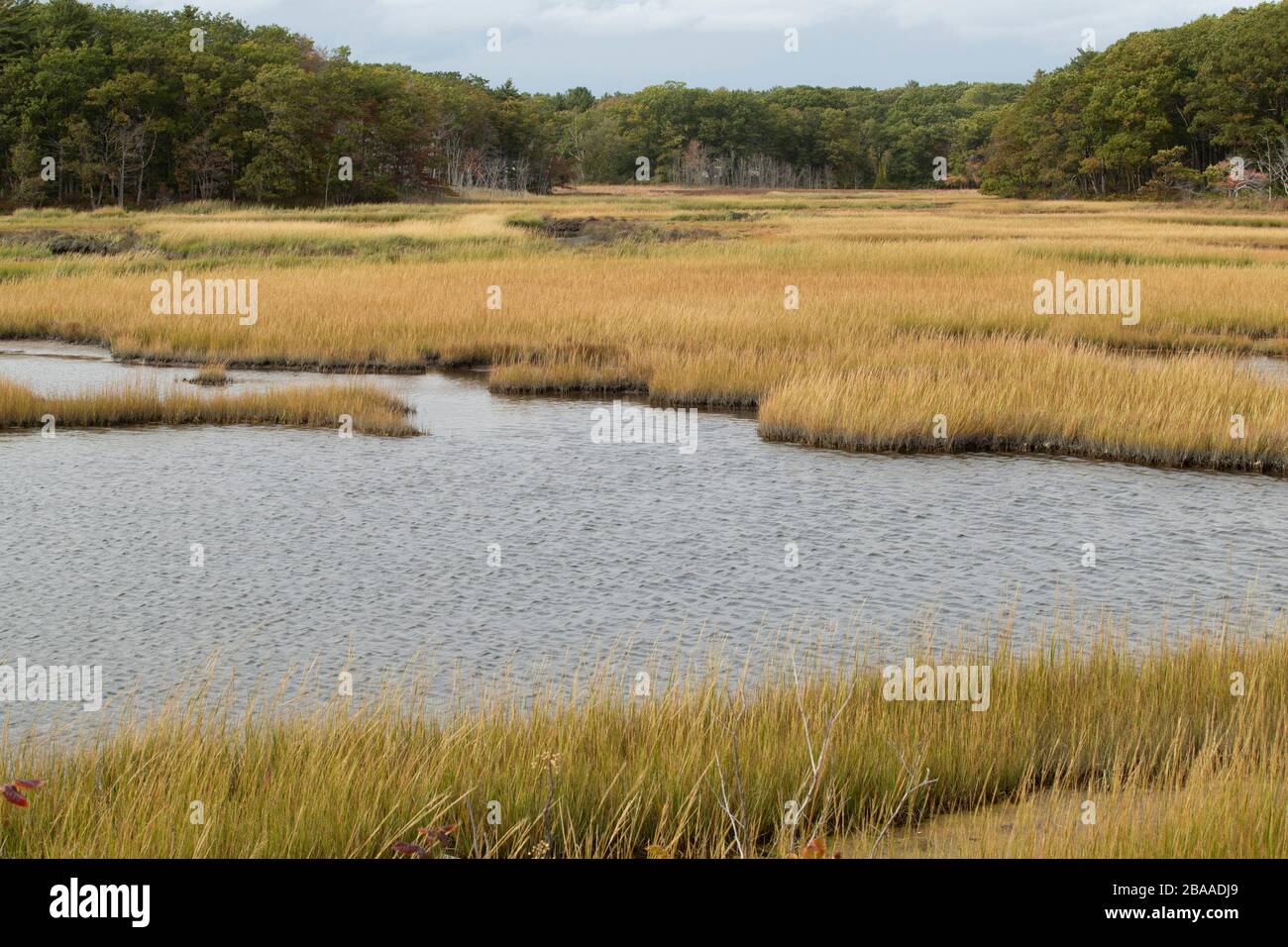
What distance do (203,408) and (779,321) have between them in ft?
35.7

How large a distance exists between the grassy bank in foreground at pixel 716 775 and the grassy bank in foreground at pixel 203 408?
10928 mm

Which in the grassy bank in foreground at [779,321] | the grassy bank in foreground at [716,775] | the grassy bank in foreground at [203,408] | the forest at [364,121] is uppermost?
the forest at [364,121]

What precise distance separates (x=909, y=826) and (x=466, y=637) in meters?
4.43

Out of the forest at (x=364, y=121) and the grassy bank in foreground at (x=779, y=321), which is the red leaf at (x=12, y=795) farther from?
the forest at (x=364, y=121)

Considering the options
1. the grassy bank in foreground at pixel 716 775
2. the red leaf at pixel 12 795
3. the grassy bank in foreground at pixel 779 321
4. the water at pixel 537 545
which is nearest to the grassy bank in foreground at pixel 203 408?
the water at pixel 537 545

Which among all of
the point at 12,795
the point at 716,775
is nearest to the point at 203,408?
the point at 716,775

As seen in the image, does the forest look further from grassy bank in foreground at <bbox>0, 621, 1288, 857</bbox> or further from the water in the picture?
grassy bank in foreground at <bbox>0, 621, 1288, 857</bbox>

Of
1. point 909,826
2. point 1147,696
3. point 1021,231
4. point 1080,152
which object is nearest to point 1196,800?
point 909,826

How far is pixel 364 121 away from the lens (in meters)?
89.4

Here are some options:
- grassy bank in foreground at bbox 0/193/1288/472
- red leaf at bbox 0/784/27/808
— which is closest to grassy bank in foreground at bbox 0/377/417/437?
grassy bank in foreground at bbox 0/193/1288/472

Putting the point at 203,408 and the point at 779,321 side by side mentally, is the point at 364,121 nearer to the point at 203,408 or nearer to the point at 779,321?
the point at 779,321

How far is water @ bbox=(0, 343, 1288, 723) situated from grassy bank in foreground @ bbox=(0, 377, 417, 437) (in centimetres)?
62

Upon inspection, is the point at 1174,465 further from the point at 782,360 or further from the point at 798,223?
the point at 798,223

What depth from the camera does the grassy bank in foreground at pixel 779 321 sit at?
17.7 metres
